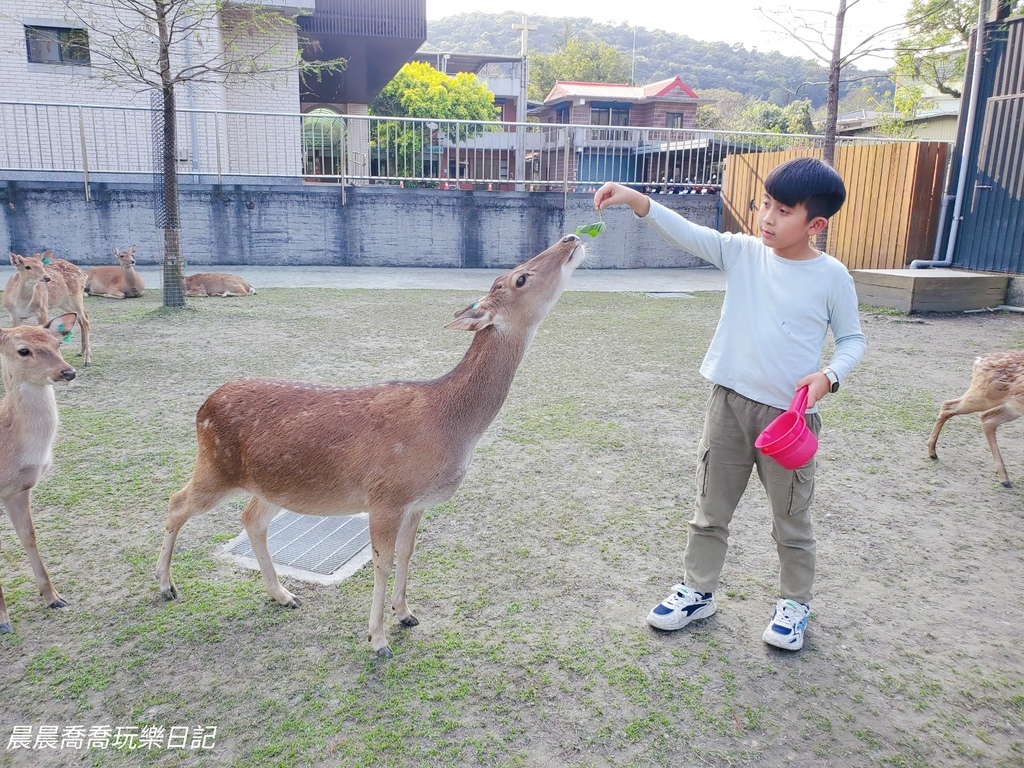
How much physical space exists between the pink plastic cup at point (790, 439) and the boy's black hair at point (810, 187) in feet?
2.50

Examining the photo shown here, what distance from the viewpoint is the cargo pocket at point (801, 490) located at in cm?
306

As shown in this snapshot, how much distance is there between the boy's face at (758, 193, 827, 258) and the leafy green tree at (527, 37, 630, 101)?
279ft

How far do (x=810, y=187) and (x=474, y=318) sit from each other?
139 cm

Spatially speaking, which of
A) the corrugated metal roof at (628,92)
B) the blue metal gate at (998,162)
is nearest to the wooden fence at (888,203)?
the blue metal gate at (998,162)

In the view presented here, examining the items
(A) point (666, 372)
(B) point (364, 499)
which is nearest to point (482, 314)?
(B) point (364, 499)

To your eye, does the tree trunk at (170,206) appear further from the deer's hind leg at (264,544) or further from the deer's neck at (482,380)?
the deer's neck at (482,380)

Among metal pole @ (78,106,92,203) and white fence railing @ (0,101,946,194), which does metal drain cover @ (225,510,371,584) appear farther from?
metal pole @ (78,106,92,203)

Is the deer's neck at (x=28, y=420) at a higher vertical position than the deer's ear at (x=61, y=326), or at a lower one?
lower

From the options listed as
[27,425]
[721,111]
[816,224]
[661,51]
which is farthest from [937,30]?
[661,51]

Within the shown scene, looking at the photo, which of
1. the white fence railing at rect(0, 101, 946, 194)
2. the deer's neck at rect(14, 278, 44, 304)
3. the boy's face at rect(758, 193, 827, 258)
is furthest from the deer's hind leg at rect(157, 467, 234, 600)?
the white fence railing at rect(0, 101, 946, 194)

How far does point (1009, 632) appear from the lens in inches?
130

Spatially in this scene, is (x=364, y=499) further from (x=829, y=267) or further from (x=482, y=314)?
(x=829, y=267)

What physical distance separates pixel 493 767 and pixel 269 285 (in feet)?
39.6

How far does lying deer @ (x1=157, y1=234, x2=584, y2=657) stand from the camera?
9.90ft
